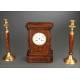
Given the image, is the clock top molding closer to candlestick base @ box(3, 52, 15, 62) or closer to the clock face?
the clock face

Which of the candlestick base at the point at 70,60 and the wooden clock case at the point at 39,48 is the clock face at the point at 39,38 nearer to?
the wooden clock case at the point at 39,48

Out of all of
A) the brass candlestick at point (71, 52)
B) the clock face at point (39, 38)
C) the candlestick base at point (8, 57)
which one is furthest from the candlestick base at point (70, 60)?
the candlestick base at point (8, 57)

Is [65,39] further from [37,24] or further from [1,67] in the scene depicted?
[1,67]

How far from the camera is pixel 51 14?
1.38 meters

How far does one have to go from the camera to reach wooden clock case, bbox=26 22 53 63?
1.17 m

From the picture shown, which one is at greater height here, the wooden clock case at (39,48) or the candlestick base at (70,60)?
the wooden clock case at (39,48)

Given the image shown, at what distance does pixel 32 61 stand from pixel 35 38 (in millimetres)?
111

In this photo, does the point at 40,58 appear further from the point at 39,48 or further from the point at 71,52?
the point at 71,52

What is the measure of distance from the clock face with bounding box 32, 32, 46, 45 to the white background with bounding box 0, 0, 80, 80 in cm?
15

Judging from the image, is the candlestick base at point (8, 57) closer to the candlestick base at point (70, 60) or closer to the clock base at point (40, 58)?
the clock base at point (40, 58)
